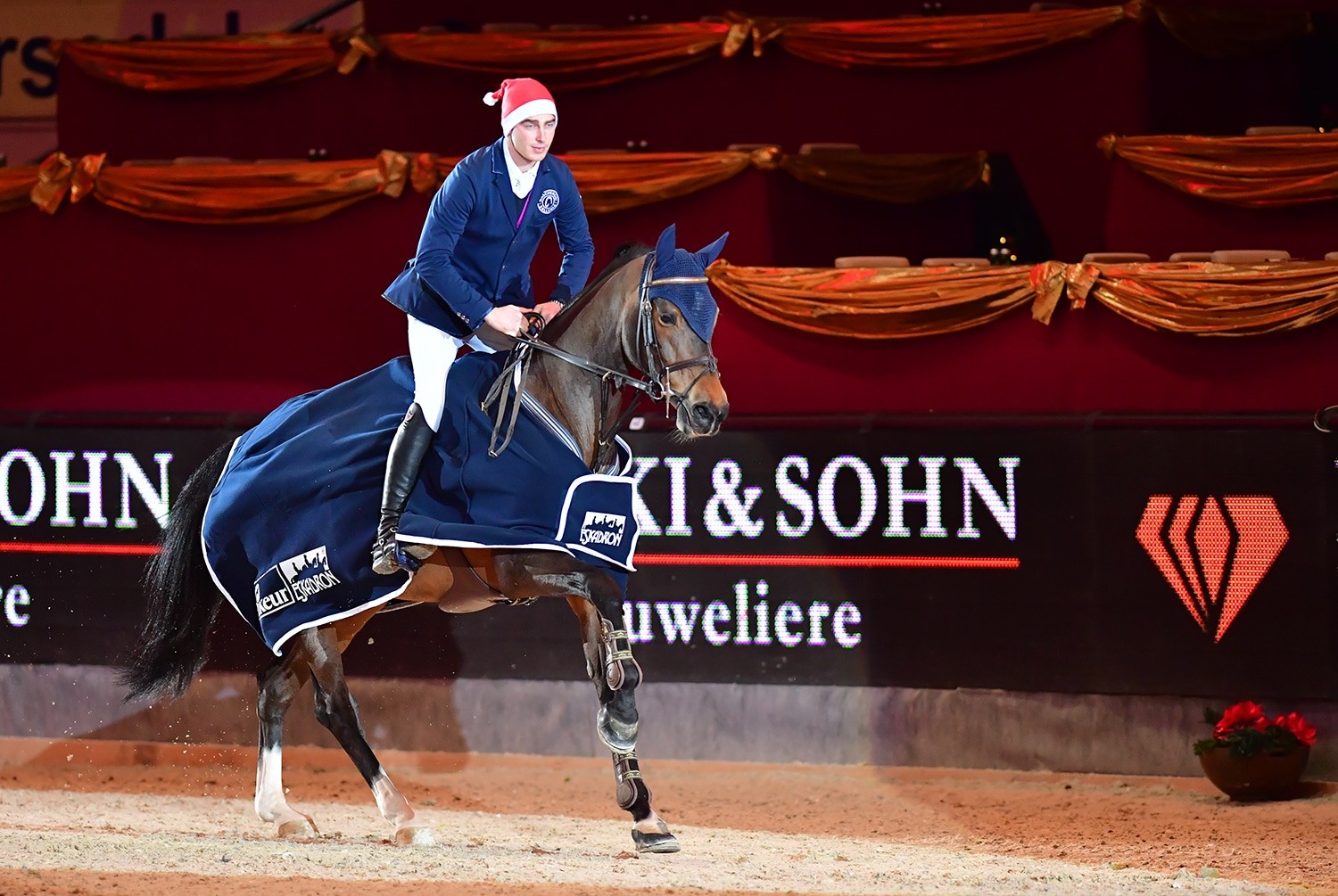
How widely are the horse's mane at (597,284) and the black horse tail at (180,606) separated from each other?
198 centimetres

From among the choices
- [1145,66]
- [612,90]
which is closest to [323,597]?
[612,90]

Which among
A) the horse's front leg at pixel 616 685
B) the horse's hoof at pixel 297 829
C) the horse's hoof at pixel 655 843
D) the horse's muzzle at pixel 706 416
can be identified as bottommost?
the horse's hoof at pixel 297 829

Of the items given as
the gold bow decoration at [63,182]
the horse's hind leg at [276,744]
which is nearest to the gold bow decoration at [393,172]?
the gold bow decoration at [63,182]

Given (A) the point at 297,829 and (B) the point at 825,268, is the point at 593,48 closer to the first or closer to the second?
(B) the point at 825,268

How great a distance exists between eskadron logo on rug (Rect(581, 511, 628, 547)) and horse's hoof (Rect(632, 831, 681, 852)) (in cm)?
113

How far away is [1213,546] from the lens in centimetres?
909

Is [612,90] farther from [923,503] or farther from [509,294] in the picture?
[509,294]

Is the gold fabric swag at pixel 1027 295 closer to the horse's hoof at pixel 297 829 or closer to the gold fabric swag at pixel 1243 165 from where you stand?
the gold fabric swag at pixel 1243 165

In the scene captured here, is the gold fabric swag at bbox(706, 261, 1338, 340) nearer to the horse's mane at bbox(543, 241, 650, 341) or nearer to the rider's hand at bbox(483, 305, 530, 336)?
the horse's mane at bbox(543, 241, 650, 341)

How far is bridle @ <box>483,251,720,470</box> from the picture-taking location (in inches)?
277

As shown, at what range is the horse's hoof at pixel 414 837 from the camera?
770 centimetres

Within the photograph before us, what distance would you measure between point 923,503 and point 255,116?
5994mm

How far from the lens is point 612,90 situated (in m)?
12.8

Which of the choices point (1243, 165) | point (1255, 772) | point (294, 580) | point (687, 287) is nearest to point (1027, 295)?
point (1243, 165)
